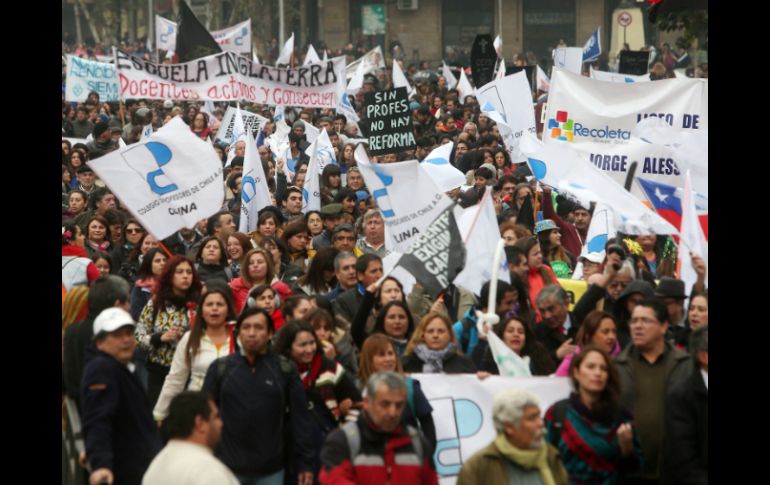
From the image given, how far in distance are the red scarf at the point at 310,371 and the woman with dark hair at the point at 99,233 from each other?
4293 mm

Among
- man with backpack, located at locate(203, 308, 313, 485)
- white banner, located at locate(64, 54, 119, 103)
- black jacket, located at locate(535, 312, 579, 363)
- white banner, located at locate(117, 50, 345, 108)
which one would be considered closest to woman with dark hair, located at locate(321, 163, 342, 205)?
white banner, located at locate(117, 50, 345, 108)

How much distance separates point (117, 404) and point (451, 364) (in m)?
1.72

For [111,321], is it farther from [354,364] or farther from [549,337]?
[549,337]

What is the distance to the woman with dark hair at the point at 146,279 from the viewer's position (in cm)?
947

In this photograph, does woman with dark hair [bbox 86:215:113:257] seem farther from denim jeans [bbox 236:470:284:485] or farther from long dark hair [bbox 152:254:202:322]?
denim jeans [bbox 236:470:284:485]

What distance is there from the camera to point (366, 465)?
6.32m

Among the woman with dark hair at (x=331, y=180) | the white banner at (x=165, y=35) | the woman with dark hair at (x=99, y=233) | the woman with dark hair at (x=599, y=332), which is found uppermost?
the white banner at (x=165, y=35)

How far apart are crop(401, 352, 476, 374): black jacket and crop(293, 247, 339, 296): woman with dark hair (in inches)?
87.2

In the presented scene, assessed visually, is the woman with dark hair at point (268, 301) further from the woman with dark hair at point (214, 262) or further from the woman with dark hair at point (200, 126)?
the woman with dark hair at point (200, 126)

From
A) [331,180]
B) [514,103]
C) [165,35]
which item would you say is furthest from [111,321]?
[165,35]

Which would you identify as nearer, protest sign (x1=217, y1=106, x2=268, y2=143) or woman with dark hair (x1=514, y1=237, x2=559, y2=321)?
woman with dark hair (x1=514, y1=237, x2=559, y2=321)

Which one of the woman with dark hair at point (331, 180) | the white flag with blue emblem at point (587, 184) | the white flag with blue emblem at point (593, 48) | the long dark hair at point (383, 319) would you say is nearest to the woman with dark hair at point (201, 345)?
the long dark hair at point (383, 319)

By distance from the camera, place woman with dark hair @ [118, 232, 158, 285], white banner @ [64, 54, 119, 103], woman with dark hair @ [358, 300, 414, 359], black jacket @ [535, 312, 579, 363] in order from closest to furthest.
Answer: woman with dark hair @ [358, 300, 414, 359], black jacket @ [535, 312, 579, 363], woman with dark hair @ [118, 232, 158, 285], white banner @ [64, 54, 119, 103]

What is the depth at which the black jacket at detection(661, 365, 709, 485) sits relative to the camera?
270 inches
